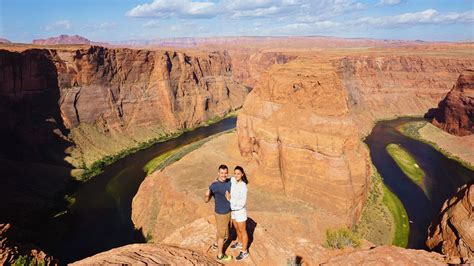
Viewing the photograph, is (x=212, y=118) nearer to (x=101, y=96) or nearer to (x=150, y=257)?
(x=101, y=96)

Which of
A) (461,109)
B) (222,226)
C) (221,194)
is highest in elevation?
(221,194)

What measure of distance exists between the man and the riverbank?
223 feet

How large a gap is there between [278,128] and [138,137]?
46431 millimetres

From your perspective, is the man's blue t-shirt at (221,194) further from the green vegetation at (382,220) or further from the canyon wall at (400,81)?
the canyon wall at (400,81)

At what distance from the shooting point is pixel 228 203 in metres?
12.4

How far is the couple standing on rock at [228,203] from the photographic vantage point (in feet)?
38.8

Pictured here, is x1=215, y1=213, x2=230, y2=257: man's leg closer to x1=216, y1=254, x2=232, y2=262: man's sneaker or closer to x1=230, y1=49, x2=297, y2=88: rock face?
x1=216, y1=254, x2=232, y2=262: man's sneaker

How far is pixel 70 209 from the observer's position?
46.4m

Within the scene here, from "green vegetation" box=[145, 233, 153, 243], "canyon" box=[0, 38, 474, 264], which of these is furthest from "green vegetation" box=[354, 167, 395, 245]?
"green vegetation" box=[145, 233, 153, 243]

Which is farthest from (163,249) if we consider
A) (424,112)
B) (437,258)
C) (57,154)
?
(424,112)

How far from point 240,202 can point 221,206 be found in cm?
78

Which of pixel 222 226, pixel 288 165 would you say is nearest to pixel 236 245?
pixel 222 226

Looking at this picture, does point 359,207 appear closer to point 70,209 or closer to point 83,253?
point 83,253

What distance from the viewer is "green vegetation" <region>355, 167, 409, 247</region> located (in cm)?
3719
